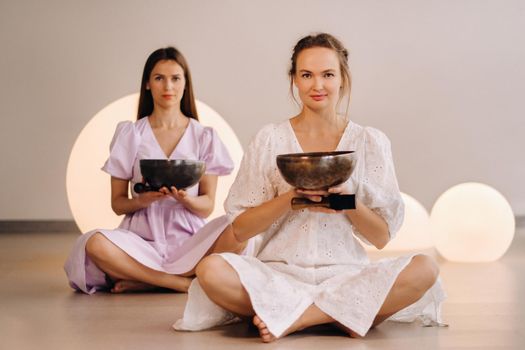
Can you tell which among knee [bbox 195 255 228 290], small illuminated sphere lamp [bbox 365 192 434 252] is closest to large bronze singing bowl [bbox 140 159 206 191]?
knee [bbox 195 255 228 290]

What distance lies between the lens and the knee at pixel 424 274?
286cm

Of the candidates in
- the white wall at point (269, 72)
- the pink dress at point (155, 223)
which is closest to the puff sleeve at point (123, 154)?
the pink dress at point (155, 223)

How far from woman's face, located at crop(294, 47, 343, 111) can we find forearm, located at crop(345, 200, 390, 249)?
0.36 meters

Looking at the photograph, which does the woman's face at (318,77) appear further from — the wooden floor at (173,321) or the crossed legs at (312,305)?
the wooden floor at (173,321)

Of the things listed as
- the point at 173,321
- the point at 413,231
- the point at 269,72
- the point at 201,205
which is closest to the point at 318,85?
the point at 173,321

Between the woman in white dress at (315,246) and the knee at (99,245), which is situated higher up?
the woman in white dress at (315,246)

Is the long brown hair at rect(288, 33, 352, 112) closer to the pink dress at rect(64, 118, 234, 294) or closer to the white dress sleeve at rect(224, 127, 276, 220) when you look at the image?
the white dress sleeve at rect(224, 127, 276, 220)

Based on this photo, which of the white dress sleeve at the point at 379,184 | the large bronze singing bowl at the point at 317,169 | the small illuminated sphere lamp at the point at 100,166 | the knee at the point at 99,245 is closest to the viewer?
A: the large bronze singing bowl at the point at 317,169

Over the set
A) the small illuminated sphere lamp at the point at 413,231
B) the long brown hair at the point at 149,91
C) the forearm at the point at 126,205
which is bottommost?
the small illuminated sphere lamp at the point at 413,231

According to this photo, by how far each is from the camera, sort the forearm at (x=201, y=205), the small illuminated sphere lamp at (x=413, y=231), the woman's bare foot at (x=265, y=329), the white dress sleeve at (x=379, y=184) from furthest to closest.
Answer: the small illuminated sphere lamp at (x=413, y=231), the forearm at (x=201, y=205), the white dress sleeve at (x=379, y=184), the woman's bare foot at (x=265, y=329)

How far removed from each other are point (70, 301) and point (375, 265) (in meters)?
1.31

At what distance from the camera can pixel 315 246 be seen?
296cm

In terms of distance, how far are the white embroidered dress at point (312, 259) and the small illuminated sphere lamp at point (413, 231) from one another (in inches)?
82.7

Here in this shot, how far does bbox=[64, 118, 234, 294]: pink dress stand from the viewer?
12.7 feet
